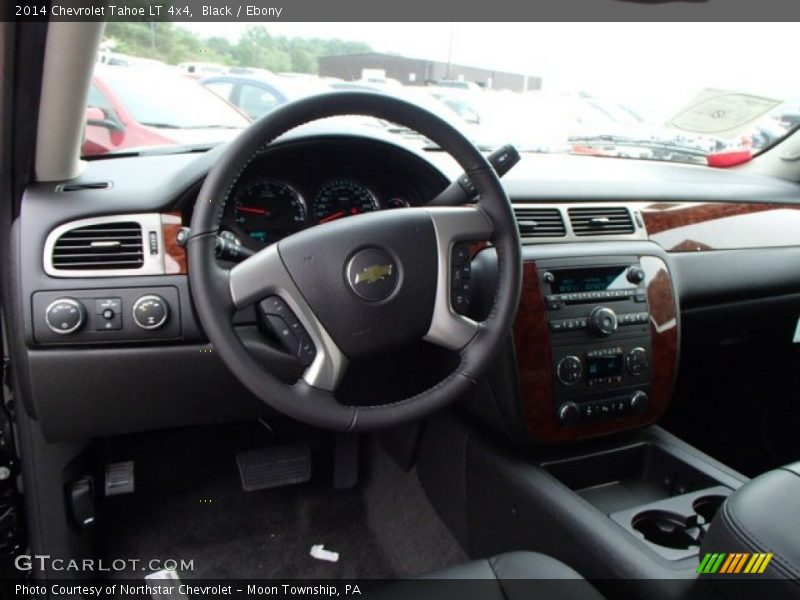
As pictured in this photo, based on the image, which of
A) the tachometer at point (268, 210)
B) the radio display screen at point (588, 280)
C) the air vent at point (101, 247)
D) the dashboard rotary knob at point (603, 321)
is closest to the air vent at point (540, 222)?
the radio display screen at point (588, 280)

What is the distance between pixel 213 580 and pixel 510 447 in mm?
1047

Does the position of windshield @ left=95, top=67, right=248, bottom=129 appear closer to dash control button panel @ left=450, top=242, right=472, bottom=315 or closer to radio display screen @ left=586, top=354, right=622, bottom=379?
dash control button panel @ left=450, top=242, right=472, bottom=315

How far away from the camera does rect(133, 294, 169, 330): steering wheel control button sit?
1633 millimetres

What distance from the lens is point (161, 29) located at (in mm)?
1651

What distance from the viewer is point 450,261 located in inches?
55.2

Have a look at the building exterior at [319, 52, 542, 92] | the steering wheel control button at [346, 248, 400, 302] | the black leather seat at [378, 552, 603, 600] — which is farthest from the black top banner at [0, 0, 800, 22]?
the black leather seat at [378, 552, 603, 600]

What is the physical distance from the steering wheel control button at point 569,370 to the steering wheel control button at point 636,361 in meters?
0.15

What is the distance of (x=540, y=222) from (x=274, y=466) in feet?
4.13

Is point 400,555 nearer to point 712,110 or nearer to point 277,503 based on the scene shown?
point 277,503

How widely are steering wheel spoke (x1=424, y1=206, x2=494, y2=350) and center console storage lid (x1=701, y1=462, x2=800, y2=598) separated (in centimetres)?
56

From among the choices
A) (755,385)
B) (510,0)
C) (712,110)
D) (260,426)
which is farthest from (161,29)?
(755,385)

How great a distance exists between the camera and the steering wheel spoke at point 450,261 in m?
1.39

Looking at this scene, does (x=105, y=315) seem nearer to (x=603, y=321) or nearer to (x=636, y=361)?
(x=603, y=321)

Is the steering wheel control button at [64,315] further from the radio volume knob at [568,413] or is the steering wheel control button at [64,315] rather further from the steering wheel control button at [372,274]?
the radio volume knob at [568,413]
